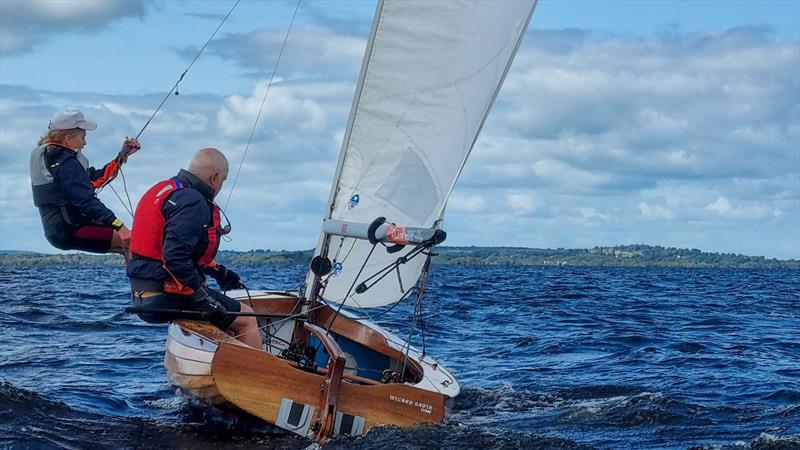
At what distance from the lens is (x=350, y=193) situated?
348 inches

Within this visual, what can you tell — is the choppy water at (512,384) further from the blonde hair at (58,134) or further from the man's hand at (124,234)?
the blonde hair at (58,134)

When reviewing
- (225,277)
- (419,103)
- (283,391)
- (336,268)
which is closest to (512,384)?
(336,268)

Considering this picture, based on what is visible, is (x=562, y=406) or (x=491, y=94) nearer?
(x=491, y=94)

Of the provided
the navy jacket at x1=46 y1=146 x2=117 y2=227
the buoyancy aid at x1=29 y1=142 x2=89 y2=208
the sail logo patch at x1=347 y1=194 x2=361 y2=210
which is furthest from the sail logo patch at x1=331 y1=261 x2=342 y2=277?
the buoyancy aid at x1=29 y1=142 x2=89 y2=208

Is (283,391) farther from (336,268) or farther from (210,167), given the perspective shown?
(336,268)

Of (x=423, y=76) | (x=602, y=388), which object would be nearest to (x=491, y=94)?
(x=423, y=76)

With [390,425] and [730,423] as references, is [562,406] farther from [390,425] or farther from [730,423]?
[390,425]

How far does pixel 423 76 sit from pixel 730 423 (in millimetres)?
4175

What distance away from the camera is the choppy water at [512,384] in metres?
7.66

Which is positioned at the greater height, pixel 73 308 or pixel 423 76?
pixel 423 76

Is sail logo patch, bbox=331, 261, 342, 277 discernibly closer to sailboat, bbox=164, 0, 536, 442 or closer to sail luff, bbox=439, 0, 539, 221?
sailboat, bbox=164, 0, 536, 442

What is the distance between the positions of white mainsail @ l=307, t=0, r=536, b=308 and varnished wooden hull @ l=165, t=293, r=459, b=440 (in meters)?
1.40

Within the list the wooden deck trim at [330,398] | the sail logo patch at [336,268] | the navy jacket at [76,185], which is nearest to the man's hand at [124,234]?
the navy jacket at [76,185]

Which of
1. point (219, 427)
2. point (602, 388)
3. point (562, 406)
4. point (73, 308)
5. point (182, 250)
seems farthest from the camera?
point (73, 308)
